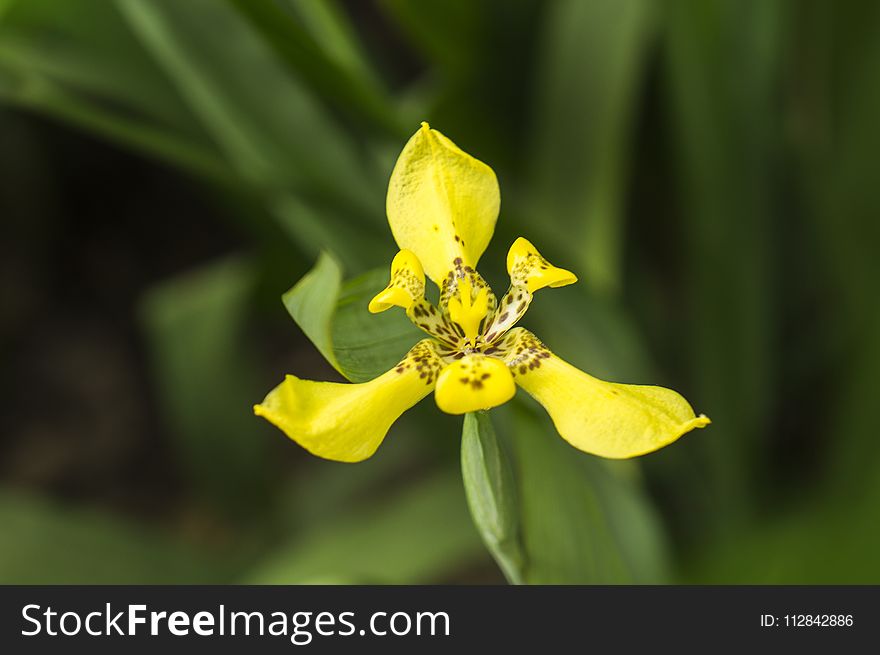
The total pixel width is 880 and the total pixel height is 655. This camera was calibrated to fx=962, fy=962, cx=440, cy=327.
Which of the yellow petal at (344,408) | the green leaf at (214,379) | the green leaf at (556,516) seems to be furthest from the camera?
the green leaf at (214,379)

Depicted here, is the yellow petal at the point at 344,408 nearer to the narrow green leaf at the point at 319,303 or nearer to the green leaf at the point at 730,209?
the narrow green leaf at the point at 319,303

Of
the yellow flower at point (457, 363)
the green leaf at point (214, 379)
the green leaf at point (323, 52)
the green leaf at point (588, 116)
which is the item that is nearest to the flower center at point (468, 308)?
the yellow flower at point (457, 363)

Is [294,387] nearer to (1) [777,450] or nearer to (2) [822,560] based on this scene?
(2) [822,560]

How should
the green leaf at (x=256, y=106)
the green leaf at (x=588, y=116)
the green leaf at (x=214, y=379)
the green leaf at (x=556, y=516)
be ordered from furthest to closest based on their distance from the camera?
1. the green leaf at (x=214, y=379)
2. the green leaf at (x=588, y=116)
3. the green leaf at (x=256, y=106)
4. the green leaf at (x=556, y=516)

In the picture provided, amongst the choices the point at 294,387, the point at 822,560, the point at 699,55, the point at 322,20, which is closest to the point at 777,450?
the point at 822,560

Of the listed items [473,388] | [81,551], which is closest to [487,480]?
[473,388]

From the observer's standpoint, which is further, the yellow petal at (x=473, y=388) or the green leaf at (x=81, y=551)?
the green leaf at (x=81, y=551)

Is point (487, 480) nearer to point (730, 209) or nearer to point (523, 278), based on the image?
point (523, 278)

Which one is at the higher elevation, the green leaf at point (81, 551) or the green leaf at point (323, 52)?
the green leaf at point (323, 52)
